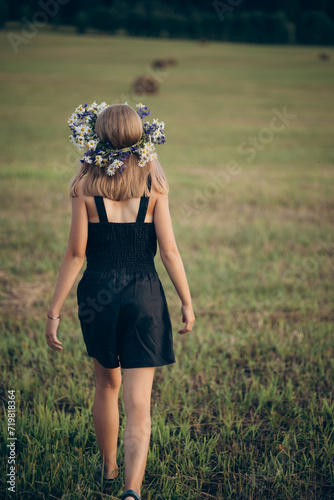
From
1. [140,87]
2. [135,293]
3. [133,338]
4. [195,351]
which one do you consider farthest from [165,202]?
[140,87]

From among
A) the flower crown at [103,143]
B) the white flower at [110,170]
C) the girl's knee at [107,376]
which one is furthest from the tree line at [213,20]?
the girl's knee at [107,376]

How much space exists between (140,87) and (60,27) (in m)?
36.6

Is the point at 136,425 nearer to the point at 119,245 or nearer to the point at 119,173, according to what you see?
the point at 119,245

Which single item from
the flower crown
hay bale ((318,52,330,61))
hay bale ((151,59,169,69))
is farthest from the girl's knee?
hay bale ((318,52,330,61))

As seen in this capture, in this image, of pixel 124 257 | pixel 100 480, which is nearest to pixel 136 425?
pixel 100 480

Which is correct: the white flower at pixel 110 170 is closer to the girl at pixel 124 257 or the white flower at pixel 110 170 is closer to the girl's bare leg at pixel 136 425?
the girl at pixel 124 257

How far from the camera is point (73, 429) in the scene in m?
2.87

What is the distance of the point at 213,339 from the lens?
418 cm

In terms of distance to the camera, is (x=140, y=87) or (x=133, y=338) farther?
(x=140, y=87)

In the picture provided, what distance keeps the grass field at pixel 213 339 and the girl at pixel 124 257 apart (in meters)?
0.59

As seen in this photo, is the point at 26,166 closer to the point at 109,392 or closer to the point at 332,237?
the point at 332,237

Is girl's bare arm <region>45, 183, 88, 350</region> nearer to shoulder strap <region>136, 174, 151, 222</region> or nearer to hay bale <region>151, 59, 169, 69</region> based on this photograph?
shoulder strap <region>136, 174, 151, 222</region>

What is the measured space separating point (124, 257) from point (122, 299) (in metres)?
0.22

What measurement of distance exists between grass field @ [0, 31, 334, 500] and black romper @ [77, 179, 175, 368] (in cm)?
74
